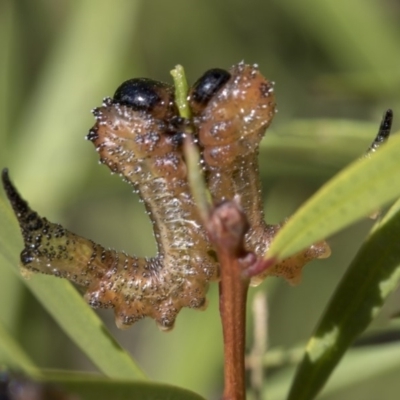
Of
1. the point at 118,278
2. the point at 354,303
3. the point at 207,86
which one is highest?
the point at 207,86

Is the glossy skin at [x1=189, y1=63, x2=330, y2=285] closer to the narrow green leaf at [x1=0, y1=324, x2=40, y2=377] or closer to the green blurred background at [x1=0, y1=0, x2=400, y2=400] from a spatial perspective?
the narrow green leaf at [x1=0, y1=324, x2=40, y2=377]

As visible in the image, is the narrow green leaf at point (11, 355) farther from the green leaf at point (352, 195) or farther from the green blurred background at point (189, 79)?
the green blurred background at point (189, 79)

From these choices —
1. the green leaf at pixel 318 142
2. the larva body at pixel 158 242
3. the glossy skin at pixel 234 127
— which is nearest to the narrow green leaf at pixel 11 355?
the larva body at pixel 158 242

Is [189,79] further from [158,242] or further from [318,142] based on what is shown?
[158,242]

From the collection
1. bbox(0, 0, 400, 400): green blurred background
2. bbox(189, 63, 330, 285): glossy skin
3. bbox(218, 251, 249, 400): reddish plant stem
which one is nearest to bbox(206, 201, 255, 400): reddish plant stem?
bbox(218, 251, 249, 400): reddish plant stem

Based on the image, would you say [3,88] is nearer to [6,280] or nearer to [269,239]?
[6,280]

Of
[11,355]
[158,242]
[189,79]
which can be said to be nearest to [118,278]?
[158,242]
